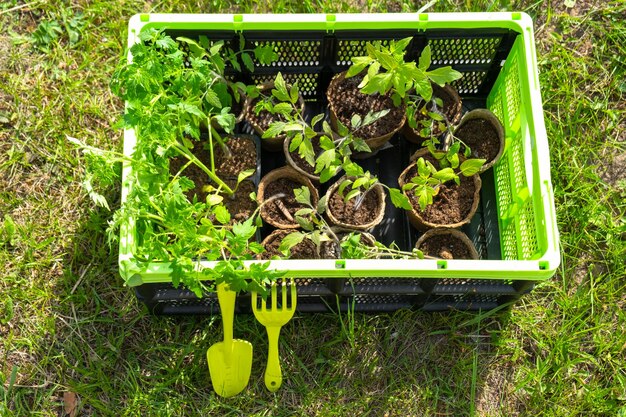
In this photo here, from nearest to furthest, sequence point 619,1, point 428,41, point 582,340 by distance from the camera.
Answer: point 428,41
point 582,340
point 619,1

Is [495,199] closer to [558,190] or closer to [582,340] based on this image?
[558,190]

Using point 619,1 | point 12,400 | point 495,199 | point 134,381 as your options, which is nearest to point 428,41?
point 495,199

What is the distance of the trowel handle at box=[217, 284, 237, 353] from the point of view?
2139mm

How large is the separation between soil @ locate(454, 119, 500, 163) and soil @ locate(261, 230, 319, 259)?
0.67 meters

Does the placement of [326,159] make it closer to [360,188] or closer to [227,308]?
[360,188]

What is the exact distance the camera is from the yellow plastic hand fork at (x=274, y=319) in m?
2.12

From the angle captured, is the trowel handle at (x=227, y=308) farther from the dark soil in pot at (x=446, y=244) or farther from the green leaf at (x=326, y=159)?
the dark soil in pot at (x=446, y=244)

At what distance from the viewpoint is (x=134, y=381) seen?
7.79ft

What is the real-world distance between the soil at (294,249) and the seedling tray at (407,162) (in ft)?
0.31

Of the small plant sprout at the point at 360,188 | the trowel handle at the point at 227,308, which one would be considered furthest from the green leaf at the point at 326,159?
the trowel handle at the point at 227,308

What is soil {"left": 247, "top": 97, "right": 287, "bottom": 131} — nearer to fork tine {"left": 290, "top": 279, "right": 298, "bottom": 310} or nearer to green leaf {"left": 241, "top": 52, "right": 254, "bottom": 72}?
green leaf {"left": 241, "top": 52, "right": 254, "bottom": 72}

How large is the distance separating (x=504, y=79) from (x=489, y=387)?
1106mm

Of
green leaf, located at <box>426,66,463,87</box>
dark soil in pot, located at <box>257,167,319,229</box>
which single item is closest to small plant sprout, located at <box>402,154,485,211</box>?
green leaf, located at <box>426,66,463,87</box>

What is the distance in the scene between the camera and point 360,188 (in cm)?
228
